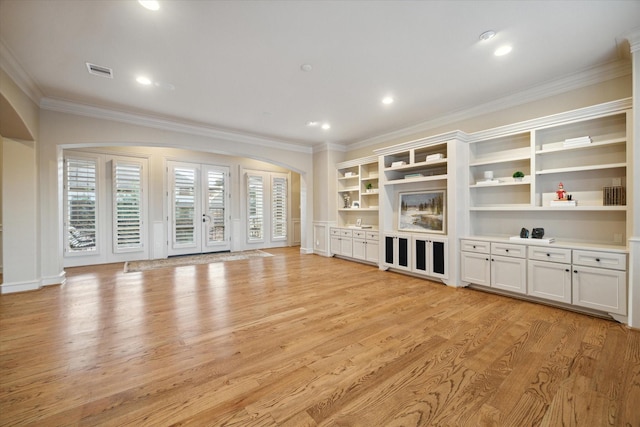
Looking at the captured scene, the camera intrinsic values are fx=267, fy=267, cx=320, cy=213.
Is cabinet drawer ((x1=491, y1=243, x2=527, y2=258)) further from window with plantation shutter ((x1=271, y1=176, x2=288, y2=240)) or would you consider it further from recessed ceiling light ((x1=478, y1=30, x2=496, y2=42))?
window with plantation shutter ((x1=271, y1=176, x2=288, y2=240))

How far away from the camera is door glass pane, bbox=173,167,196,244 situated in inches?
275

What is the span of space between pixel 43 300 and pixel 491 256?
20.6ft

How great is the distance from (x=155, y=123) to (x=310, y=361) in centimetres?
518

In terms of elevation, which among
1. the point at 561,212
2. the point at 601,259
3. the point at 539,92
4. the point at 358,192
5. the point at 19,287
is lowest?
the point at 19,287

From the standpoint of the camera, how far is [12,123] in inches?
141

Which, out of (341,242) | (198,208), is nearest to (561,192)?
(341,242)

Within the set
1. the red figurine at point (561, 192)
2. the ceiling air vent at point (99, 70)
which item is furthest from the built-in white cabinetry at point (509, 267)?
the ceiling air vent at point (99, 70)

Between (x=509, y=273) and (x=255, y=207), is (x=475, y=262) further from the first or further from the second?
(x=255, y=207)

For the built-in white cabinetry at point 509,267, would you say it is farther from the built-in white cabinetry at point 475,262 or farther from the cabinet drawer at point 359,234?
the cabinet drawer at point 359,234

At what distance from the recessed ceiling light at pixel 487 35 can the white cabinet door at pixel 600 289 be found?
2.77m

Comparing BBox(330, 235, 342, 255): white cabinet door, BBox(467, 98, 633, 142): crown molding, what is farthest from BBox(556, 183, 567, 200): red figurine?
BBox(330, 235, 342, 255): white cabinet door

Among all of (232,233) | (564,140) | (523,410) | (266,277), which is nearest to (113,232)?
(232,233)

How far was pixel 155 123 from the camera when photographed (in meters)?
5.13

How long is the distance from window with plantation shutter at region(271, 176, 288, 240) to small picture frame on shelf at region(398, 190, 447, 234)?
440 cm
